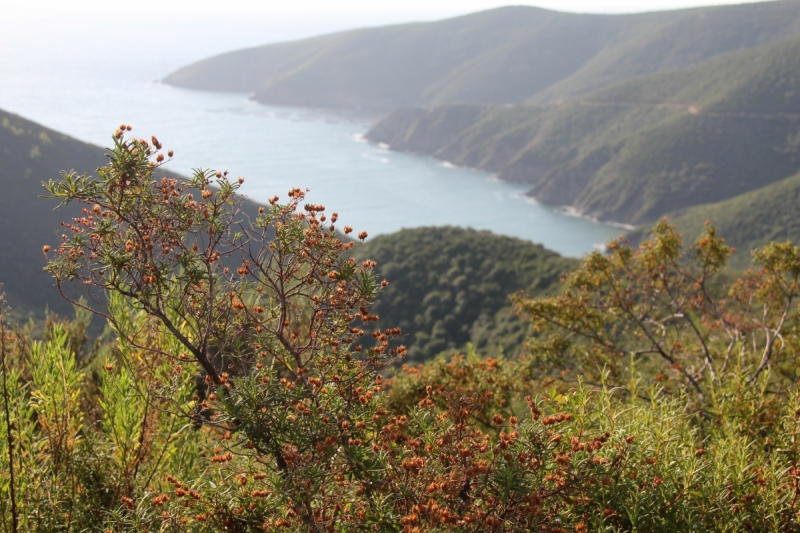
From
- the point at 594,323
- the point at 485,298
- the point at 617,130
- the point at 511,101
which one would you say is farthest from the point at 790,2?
the point at 594,323

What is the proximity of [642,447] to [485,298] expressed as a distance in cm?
2379

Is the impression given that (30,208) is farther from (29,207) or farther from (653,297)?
(653,297)

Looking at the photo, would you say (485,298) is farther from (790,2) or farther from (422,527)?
(790,2)

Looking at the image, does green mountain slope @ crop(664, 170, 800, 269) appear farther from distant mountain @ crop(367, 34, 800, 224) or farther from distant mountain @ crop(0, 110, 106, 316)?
distant mountain @ crop(0, 110, 106, 316)

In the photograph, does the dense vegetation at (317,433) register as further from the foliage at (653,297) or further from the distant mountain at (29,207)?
the distant mountain at (29,207)

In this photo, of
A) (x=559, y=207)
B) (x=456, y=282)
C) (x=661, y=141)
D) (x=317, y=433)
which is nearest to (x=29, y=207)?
(x=456, y=282)

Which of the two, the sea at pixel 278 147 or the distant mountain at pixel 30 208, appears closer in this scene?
the distant mountain at pixel 30 208

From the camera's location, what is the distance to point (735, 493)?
3188 millimetres

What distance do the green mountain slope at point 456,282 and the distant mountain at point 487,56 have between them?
79023mm

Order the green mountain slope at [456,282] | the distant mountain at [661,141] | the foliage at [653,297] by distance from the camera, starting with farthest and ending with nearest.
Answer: the distant mountain at [661,141]
the green mountain slope at [456,282]
the foliage at [653,297]

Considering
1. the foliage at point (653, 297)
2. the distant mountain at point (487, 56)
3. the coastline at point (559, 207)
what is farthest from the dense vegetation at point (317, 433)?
the distant mountain at point (487, 56)

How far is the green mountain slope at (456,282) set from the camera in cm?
2430

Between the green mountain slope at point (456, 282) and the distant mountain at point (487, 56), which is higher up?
the distant mountain at point (487, 56)

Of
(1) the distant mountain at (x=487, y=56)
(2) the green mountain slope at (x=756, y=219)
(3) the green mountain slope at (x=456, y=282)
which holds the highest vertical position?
(1) the distant mountain at (x=487, y=56)
